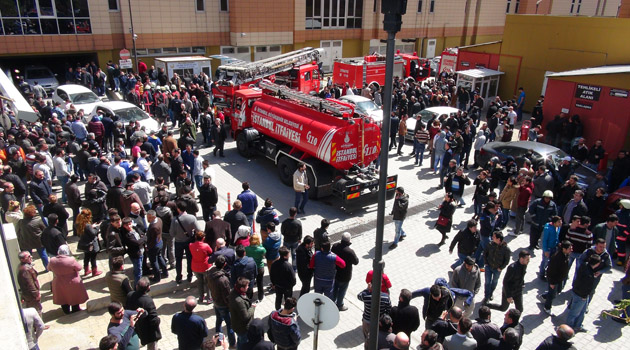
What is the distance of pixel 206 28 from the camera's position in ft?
99.0

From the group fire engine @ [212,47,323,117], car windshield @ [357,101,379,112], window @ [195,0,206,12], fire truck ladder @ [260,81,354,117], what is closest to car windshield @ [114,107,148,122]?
fire engine @ [212,47,323,117]

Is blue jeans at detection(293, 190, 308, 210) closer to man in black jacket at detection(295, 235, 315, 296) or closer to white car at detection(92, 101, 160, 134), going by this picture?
man in black jacket at detection(295, 235, 315, 296)

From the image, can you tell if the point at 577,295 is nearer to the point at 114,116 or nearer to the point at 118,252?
the point at 118,252

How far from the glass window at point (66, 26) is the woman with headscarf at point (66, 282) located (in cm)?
2262

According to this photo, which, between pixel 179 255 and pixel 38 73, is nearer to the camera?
pixel 179 255

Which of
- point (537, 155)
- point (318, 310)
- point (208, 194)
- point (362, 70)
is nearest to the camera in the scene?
point (318, 310)

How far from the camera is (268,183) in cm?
1474

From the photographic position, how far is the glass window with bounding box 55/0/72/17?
25.5 meters

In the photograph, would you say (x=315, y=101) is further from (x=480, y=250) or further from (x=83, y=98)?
(x=83, y=98)

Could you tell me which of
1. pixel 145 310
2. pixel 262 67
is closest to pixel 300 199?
pixel 145 310

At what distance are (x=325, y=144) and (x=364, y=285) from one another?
4418mm

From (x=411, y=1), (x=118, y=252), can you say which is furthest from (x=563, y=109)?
(x=411, y=1)

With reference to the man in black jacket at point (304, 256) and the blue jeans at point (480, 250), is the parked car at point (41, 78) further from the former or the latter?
the blue jeans at point (480, 250)

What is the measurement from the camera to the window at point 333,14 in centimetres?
3419
